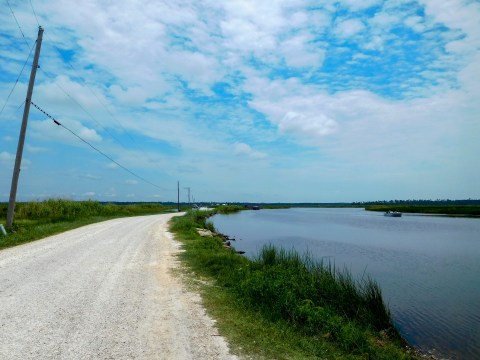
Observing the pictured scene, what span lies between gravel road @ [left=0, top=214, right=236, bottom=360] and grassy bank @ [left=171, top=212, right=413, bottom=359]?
0.63m

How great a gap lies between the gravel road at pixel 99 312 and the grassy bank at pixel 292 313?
2.08ft

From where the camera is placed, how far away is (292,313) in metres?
8.20

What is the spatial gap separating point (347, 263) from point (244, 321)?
53.1ft

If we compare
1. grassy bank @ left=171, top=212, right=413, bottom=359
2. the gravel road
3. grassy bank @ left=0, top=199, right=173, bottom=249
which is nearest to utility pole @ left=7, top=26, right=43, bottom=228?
grassy bank @ left=0, top=199, right=173, bottom=249

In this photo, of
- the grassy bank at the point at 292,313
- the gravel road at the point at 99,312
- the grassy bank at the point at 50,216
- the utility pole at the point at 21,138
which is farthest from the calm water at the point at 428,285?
the utility pole at the point at 21,138

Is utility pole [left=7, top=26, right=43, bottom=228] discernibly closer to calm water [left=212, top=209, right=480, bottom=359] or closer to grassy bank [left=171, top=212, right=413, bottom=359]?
grassy bank [left=171, top=212, right=413, bottom=359]

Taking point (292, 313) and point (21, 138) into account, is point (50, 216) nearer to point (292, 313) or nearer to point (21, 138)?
point (21, 138)

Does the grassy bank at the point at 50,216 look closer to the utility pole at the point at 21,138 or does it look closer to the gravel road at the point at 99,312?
the utility pole at the point at 21,138

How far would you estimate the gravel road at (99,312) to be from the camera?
225 inches

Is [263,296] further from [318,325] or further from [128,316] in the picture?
[128,316]

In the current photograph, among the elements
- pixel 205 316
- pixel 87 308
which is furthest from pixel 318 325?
pixel 87 308

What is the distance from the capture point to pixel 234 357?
5629 mm

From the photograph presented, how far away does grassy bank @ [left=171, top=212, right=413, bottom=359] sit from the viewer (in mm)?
6504

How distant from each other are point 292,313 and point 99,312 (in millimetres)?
4260
